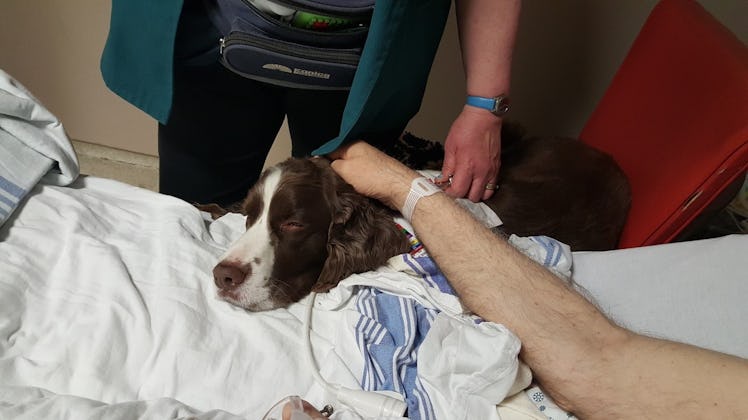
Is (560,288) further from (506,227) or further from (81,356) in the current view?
(81,356)

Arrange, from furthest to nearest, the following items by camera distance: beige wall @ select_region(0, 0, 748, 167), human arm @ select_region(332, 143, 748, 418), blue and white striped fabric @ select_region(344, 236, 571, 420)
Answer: beige wall @ select_region(0, 0, 748, 167) → blue and white striped fabric @ select_region(344, 236, 571, 420) → human arm @ select_region(332, 143, 748, 418)

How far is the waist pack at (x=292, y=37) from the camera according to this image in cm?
121

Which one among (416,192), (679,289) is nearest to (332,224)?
(416,192)

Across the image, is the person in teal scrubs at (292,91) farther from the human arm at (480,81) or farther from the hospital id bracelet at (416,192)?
the hospital id bracelet at (416,192)

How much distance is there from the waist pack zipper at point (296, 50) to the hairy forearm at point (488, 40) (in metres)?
0.29

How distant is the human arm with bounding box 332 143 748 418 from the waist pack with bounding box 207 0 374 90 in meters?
0.39

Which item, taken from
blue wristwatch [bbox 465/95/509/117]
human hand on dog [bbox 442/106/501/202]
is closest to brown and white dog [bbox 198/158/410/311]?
human hand on dog [bbox 442/106/501/202]

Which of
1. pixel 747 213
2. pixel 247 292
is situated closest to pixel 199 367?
pixel 247 292

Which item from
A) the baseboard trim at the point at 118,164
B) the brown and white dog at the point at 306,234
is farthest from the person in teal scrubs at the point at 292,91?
the baseboard trim at the point at 118,164

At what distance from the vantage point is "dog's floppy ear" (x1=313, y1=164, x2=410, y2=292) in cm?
135

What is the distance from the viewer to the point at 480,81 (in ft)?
4.57

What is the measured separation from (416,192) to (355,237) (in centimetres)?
19

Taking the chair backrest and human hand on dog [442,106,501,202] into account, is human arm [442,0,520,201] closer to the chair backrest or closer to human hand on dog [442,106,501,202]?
human hand on dog [442,106,501,202]

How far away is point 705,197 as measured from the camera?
135 cm
